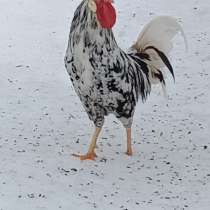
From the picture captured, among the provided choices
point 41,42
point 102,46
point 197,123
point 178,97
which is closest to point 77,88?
point 102,46

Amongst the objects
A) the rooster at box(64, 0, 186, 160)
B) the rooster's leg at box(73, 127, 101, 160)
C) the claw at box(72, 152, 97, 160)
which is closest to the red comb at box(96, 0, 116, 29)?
the rooster at box(64, 0, 186, 160)

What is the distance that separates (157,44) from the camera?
18.4ft

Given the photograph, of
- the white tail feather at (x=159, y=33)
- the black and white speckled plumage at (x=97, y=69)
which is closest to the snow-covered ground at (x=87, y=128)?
the black and white speckled plumage at (x=97, y=69)

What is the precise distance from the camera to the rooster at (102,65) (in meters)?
4.91

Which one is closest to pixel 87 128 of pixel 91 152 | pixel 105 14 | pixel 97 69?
pixel 91 152

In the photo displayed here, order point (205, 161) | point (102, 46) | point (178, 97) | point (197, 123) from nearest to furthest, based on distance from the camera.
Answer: point (102, 46)
point (205, 161)
point (197, 123)
point (178, 97)

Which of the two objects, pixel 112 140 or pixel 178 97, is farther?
pixel 178 97

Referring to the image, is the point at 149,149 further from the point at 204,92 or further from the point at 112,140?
the point at 204,92

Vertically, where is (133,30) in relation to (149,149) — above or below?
above

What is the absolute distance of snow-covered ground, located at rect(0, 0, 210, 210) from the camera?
14.9ft

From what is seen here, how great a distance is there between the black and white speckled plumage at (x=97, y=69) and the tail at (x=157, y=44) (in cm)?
41

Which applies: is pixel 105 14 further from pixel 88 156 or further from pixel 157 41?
pixel 88 156

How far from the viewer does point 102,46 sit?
195 inches

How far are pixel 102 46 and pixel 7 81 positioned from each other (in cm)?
277
